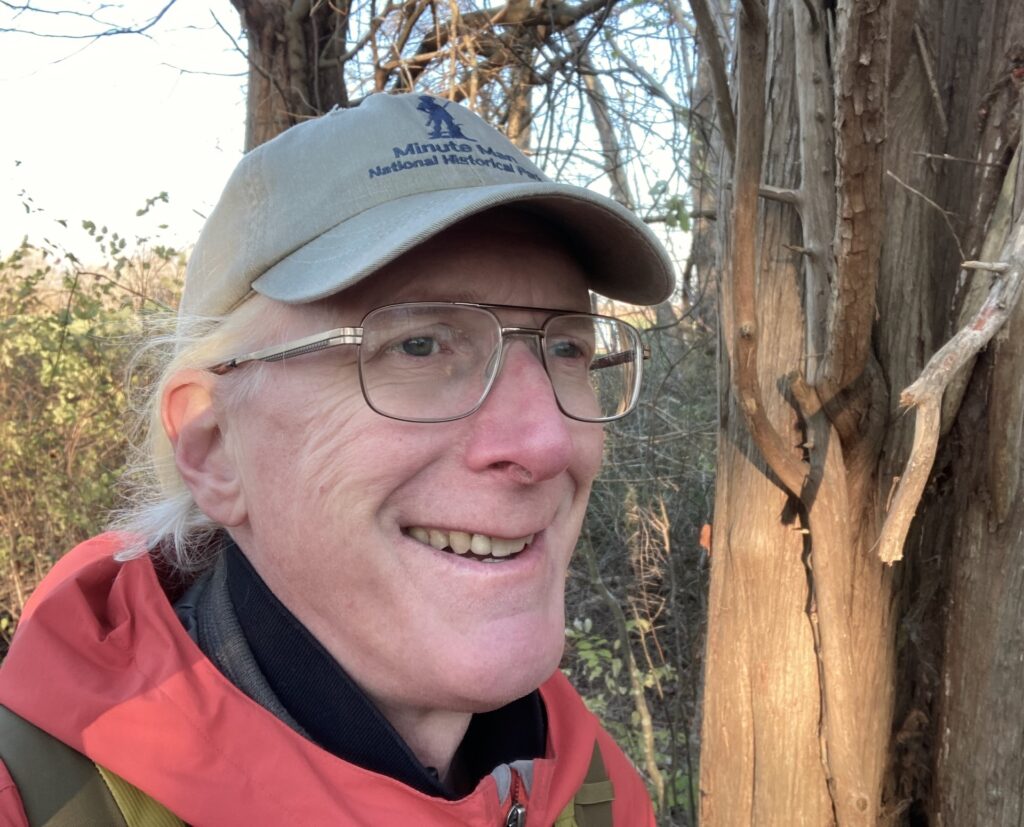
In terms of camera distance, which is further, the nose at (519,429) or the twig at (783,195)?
A: the twig at (783,195)

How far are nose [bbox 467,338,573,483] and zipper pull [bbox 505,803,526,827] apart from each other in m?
0.61

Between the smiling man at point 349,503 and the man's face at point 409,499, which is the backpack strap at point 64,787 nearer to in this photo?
the smiling man at point 349,503

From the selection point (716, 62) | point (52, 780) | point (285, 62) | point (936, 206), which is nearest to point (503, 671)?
point (52, 780)

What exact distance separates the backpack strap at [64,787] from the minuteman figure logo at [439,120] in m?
1.10

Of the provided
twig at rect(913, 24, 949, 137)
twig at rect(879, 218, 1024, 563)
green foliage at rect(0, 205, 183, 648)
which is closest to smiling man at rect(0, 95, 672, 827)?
twig at rect(879, 218, 1024, 563)

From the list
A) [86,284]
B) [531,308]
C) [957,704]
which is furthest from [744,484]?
[86,284]

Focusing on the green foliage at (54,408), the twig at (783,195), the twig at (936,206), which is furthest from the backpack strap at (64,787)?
the green foliage at (54,408)

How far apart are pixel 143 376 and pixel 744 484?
1.81m

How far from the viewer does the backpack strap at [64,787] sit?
1.02m

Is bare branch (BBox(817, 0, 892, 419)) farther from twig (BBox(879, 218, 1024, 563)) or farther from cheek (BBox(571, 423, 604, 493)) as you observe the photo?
cheek (BBox(571, 423, 604, 493))

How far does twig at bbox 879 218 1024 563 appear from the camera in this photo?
1.49 meters

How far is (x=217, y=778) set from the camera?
1094mm

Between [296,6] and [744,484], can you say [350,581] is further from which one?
[296,6]

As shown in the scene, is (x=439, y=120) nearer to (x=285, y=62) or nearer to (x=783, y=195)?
(x=783, y=195)
